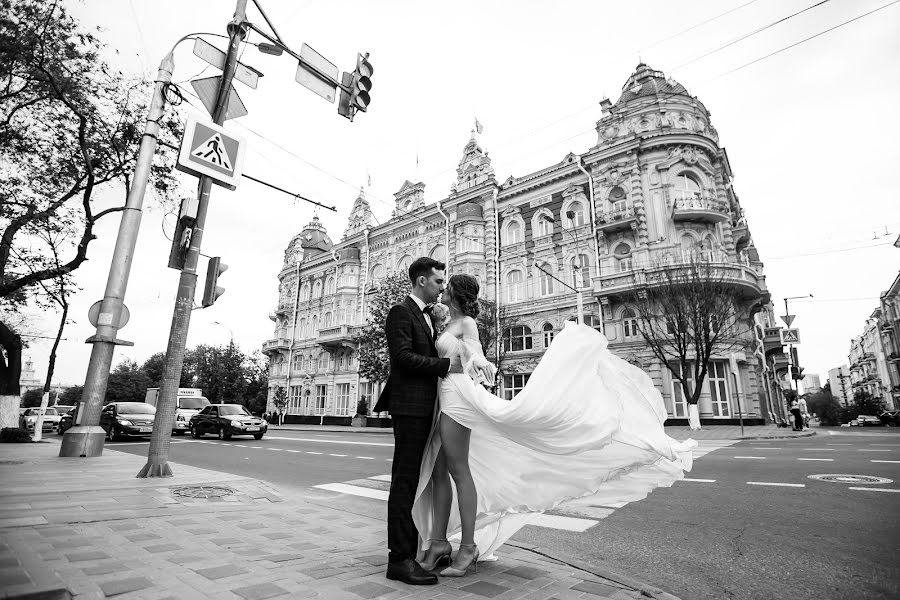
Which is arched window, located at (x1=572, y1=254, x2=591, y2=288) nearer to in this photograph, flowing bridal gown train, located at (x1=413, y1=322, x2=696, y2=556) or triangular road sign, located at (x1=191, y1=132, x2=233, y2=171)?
triangular road sign, located at (x1=191, y1=132, x2=233, y2=171)

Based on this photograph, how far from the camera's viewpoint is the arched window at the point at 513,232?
32344 mm

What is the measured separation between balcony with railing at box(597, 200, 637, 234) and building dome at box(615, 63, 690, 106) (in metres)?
7.17

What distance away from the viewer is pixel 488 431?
3.01 metres

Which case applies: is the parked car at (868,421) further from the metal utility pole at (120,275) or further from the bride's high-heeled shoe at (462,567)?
the metal utility pole at (120,275)

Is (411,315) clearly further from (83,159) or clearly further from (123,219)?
(83,159)

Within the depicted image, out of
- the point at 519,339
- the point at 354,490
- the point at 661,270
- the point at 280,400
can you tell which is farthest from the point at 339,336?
the point at 354,490

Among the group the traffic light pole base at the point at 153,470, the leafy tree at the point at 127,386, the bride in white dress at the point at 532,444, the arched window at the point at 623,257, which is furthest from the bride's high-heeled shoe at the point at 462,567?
the leafy tree at the point at 127,386

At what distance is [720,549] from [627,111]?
3029cm

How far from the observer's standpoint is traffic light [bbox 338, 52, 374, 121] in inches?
303

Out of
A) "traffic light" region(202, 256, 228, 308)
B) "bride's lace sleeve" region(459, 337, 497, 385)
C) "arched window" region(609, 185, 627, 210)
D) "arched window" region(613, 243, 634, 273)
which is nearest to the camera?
"bride's lace sleeve" region(459, 337, 497, 385)

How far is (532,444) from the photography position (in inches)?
114

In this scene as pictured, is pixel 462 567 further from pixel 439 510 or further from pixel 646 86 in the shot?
pixel 646 86

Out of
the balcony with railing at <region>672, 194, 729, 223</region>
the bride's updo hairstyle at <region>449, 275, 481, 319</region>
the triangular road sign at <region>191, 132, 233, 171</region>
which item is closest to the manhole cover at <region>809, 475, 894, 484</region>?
the bride's updo hairstyle at <region>449, 275, 481, 319</region>

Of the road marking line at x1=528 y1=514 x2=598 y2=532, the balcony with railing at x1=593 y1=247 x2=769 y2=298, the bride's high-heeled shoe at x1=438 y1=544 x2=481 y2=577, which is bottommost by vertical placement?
the road marking line at x1=528 y1=514 x2=598 y2=532
